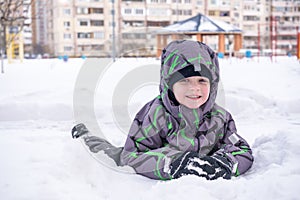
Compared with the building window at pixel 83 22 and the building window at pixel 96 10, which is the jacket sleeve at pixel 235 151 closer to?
the building window at pixel 96 10

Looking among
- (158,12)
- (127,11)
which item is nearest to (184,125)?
(158,12)

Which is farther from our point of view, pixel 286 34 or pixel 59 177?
pixel 286 34

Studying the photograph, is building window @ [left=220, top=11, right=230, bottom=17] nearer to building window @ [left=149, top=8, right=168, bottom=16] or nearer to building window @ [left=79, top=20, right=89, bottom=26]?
building window @ [left=149, top=8, right=168, bottom=16]

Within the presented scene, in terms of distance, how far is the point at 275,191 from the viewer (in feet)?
4.29

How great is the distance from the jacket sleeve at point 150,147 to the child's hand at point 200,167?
0.05 metres

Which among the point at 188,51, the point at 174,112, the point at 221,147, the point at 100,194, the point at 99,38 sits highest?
the point at 99,38

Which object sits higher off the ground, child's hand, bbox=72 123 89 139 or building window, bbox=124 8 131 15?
building window, bbox=124 8 131 15

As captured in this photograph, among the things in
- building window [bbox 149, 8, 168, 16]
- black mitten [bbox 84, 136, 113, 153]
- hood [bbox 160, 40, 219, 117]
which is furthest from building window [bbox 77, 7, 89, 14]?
hood [bbox 160, 40, 219, 117]

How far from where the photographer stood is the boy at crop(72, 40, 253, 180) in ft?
5.22

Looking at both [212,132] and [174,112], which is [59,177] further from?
[212,132]

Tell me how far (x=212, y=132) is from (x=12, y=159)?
36.2 inches

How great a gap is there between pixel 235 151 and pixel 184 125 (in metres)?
0.26

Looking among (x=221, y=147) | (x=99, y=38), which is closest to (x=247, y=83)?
(x=221, y=147)

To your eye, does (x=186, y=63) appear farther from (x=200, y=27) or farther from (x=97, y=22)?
(x=97, y=22)
